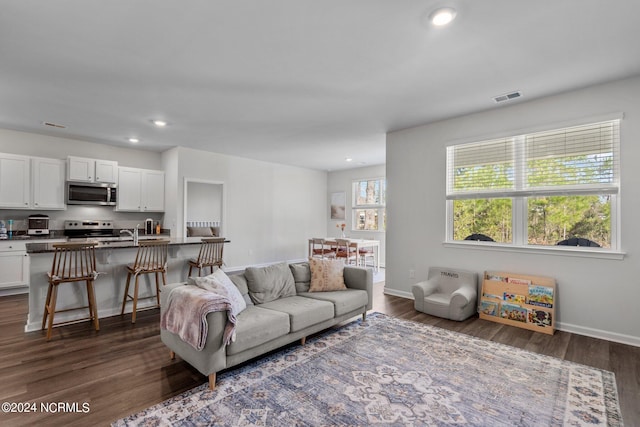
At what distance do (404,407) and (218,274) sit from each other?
1.95 meters

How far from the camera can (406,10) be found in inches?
85.4

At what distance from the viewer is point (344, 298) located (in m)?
3.54

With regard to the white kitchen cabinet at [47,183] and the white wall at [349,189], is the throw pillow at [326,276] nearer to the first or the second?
the white wall at [349,189]

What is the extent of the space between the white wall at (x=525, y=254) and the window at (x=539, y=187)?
131 millimetres

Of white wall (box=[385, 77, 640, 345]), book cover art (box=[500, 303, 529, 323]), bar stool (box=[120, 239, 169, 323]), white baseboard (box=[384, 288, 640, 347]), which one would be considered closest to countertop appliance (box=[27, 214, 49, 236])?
bar stool (box=[120, 239, 169, 323])

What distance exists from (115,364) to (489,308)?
13.5ft

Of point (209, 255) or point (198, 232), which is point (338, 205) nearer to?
point (198, 232)

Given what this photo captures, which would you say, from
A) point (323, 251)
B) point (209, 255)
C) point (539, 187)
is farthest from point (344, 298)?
point (323, 251)

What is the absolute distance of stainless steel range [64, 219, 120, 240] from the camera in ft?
19.0

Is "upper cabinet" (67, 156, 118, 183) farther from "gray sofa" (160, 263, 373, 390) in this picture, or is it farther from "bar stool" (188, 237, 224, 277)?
"gray sofa" (160, 263, 373, 390)

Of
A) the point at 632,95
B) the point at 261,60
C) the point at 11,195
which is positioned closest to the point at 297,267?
the point at 261,60

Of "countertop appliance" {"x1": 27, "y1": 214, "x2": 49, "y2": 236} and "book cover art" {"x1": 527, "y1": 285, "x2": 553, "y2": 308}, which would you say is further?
"countertop appliance" {"x1": 27, "y1": 214, "x2": 49, "y2": 236}

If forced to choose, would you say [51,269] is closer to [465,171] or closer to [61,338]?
[61,338]

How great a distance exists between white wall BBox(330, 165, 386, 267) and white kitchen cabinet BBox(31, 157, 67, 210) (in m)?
6.24
